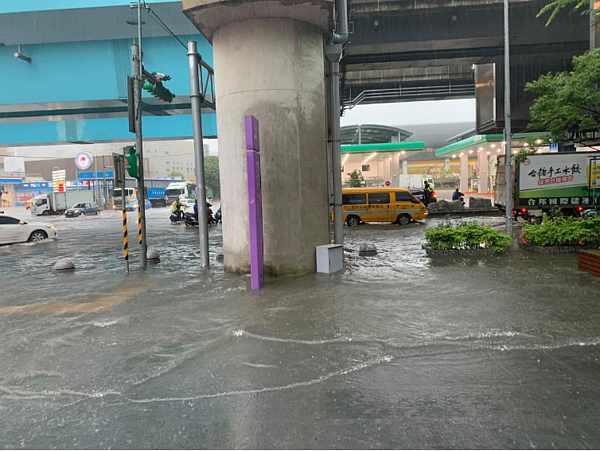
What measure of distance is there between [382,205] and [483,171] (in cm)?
2947

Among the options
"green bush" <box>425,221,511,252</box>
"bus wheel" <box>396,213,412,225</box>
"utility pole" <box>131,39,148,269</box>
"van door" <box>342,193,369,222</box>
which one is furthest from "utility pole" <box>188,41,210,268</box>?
"bus wheel" <box>396,213,412,225</box>

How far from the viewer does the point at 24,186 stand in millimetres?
75938

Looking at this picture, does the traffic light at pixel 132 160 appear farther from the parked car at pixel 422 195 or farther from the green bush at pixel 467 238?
the parked car at pixel 422 195

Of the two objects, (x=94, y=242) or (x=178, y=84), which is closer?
(x=178, y=84)

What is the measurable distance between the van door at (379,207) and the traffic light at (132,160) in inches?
519

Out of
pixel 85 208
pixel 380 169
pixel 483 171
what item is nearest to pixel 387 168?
pixel 380 169

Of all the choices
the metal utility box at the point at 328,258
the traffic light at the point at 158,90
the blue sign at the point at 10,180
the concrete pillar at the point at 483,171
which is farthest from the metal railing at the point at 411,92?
the blue sign at the point at 10,180

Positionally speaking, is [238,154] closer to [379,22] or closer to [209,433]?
[209,433]

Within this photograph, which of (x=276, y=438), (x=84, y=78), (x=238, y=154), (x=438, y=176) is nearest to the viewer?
(x=276, y=438)

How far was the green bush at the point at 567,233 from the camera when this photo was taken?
12.0 m

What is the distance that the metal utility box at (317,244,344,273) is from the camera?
398 inches

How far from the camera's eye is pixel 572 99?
1107 centimetres

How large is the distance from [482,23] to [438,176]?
46869 mm

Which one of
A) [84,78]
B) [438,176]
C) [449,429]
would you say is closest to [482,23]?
[84,78]
